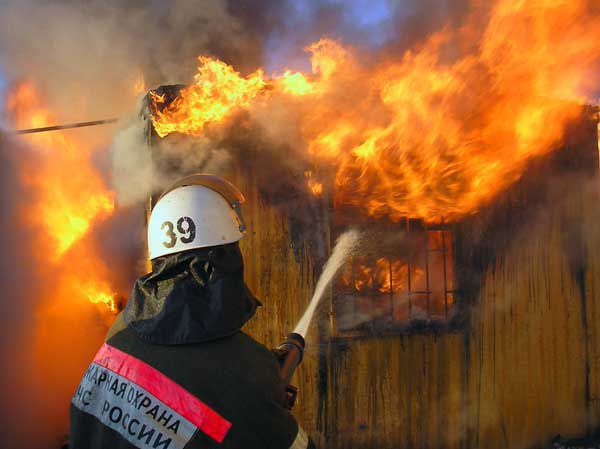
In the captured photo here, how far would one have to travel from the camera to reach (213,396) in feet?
5.37

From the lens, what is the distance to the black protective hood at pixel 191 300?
5.65 ft

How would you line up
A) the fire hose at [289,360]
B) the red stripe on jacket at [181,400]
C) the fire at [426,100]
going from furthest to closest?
the fire at [426,100], the fire hose at [289,360], the red stripe on jacket at [181,400]

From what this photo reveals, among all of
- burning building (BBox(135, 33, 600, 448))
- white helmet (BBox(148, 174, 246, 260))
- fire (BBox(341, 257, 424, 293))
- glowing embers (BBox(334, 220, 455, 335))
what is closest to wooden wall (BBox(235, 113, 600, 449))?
burning building (BBox(135, 33, 600, 448))

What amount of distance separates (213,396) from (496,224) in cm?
447

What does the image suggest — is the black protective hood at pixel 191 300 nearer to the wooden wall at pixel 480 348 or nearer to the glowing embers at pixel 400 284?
the wooden wall at pixel 480 348

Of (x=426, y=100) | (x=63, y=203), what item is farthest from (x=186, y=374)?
(x=63, y=203)

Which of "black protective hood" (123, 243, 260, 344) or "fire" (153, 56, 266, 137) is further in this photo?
"fire" (153, 56, 266, 137)

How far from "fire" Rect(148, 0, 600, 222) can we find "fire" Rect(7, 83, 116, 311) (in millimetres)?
2426

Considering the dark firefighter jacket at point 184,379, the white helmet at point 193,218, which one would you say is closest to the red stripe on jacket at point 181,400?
the dark firefighter jacket at point 184,379

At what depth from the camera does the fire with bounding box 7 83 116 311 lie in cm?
532

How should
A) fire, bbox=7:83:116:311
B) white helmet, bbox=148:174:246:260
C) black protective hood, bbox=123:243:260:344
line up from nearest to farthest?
black protective hood, bbox=123:243:260:344 → white helmet, bbox=148:174:246:260 → fire, bbox=7:83:116:311

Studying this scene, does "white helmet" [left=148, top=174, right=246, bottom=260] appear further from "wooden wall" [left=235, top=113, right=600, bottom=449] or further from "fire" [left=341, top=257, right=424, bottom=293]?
"fire" [left=341, top=257, right=424, bottom=293]

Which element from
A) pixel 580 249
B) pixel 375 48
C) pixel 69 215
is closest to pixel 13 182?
pixel 69 215

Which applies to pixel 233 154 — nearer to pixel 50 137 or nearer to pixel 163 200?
pixel 163 200
